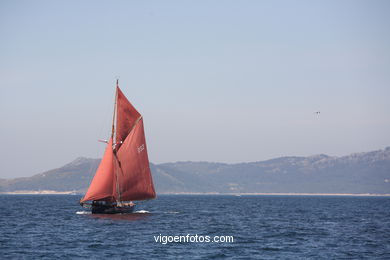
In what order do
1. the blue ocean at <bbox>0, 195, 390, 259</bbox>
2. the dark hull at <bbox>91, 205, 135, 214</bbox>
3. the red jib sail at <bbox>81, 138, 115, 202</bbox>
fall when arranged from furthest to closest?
1. the dark hull at <bbox>91, 205, 135, 214</bbox>
2. the red jib sail at <bbox>81, 138, 115, 202</bbox>
3. the blue ocean at <bbox>0, 195, 390, 259</bbox>

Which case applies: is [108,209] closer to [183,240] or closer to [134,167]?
[134,167]

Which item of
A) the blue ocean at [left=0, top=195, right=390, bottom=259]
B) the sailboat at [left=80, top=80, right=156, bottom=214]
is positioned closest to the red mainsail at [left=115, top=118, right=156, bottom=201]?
the sailboat at [left=80, top=80, right=156, bottom=214]

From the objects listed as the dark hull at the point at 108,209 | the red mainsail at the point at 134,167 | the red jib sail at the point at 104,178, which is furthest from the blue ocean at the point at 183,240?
the red mainsail at the point at 134,167

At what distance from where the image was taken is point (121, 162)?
93938mm

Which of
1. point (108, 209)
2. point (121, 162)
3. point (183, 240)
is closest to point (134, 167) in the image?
point (121, 162)

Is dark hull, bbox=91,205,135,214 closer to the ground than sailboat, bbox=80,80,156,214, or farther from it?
closer to the ground

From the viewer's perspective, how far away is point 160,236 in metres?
70.2

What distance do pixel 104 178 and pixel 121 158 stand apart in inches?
152

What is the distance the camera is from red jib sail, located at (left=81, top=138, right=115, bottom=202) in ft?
305

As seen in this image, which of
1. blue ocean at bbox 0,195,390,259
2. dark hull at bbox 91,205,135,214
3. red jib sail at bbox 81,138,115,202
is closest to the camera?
blue ocean at bbox 0,195,390,259

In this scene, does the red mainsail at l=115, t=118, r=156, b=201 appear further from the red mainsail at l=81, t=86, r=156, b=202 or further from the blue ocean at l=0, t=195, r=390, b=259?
the blue ocean at l=0, t=195, r=390, b=259

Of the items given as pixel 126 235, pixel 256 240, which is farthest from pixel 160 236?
pixel 256 240

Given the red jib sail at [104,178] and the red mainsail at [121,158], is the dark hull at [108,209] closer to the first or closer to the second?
the red mainsail at [121,158]

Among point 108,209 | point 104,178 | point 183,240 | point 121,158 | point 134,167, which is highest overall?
point 121,158
